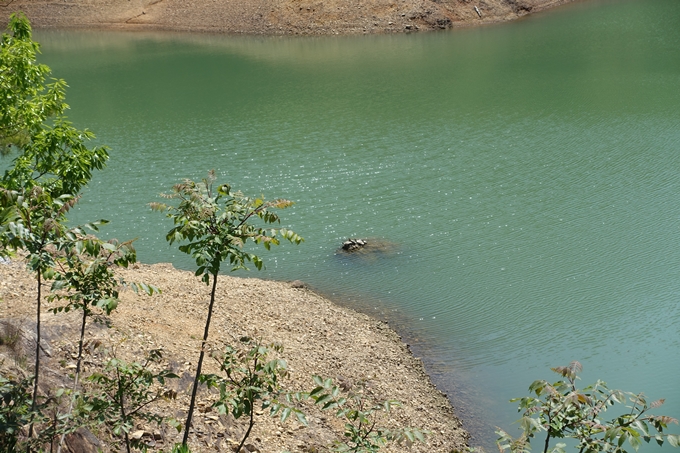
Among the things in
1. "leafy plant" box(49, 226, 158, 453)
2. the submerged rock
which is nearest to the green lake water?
the submerged rock

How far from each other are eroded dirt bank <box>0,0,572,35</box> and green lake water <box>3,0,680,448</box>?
300cm

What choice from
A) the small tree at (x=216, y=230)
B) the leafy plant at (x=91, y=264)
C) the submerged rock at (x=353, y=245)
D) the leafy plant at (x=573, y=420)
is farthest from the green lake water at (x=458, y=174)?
the leafy plant at (x=91, y=264)

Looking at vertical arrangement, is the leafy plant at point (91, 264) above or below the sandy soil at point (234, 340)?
above

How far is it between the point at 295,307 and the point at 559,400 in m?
7.57

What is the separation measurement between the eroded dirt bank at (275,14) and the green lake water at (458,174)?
3.00 m

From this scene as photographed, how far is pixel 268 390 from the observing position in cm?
491

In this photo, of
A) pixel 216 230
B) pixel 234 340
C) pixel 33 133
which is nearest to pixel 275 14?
pixel 234 340

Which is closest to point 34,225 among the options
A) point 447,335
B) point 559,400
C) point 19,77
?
point 559,400

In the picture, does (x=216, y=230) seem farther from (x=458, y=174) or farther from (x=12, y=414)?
(x=458, y=174)

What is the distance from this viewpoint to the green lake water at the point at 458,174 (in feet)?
39.7

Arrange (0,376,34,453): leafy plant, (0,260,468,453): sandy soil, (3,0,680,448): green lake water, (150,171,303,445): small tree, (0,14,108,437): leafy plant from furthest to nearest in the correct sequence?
(3,0,680,448): green lake water < (0,14,108,437): leafy plant < (0,260,468,453): sandy soil < (150,171,303,445): small tree < (0,376,34,453): leafy plant

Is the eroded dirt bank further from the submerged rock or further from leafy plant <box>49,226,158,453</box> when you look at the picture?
leafy plant <box>49,226,158,453</box>

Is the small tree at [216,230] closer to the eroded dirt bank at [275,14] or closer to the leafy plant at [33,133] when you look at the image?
the leafy plant at [33,133]

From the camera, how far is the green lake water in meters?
12.1
